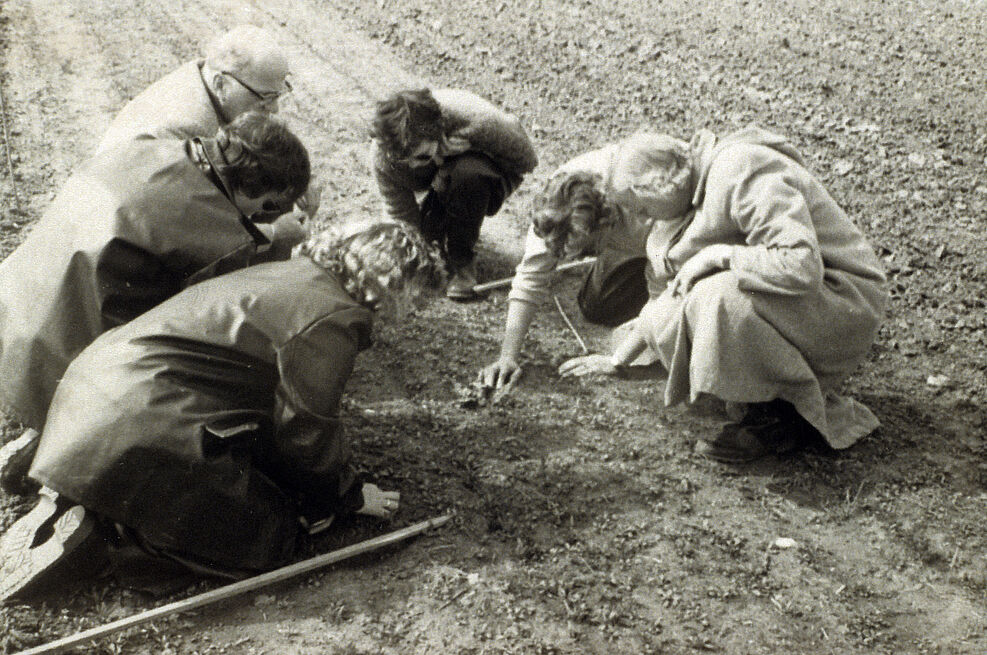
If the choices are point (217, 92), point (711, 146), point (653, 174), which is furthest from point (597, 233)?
point (217, 92)

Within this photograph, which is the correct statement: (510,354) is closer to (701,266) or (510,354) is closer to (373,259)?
(701,266)

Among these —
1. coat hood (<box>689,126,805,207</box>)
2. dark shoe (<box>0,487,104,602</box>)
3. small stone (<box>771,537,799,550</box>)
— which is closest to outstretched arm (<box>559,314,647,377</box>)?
coat hood (<box>689,126,805,207</box>)

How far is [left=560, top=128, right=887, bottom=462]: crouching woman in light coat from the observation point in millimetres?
2904

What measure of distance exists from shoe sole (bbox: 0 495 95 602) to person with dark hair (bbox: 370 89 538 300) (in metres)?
1.97

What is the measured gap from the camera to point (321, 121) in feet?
19.5

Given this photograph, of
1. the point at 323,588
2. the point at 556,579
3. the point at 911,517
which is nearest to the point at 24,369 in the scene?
the point at 323,588

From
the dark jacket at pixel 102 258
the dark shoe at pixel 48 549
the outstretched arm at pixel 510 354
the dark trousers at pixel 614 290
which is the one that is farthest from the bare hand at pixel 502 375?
the dark shoe at pixel 48 549

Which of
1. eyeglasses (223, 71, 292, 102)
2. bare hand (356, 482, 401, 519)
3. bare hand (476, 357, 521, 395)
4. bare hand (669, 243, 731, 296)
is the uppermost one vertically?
eyeglasses (223, 71, 292, 102)

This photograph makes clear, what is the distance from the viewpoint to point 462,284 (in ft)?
14.3

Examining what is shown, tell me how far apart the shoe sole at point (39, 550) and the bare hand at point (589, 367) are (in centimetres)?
194

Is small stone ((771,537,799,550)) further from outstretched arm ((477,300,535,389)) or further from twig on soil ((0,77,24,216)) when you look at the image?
twig on soil ((0,77,24,216))

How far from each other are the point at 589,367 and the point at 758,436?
0.80m

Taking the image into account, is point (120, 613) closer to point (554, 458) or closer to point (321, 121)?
point (554, 458)

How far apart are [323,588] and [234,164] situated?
1.42 meters
